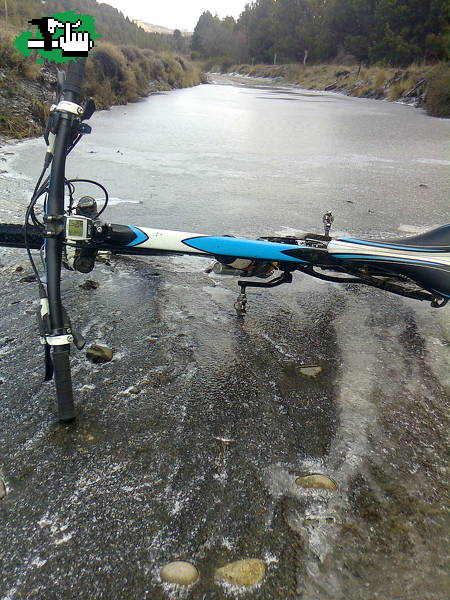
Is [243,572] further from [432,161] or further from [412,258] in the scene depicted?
[432,161]

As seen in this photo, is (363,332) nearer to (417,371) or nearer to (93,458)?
(417,371)

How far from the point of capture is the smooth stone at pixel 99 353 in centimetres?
209

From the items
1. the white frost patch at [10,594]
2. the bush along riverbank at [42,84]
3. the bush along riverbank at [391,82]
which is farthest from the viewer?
the bush along riverbank at [391,82]

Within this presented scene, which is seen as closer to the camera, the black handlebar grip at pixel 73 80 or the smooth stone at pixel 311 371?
the black handlebar grip at pixel 73 80

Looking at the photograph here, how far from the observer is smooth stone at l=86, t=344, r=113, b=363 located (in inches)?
82.3

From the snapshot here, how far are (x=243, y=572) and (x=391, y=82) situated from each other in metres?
26.8

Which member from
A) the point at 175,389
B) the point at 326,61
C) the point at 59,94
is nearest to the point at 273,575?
the point at 175,389

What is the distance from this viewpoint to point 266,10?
79.7 meters

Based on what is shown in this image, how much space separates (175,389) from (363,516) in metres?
0.85

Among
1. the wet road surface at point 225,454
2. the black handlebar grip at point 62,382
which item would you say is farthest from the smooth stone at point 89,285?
the black handlebar grip at point 62,382

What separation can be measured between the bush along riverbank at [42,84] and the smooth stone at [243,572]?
7976mm

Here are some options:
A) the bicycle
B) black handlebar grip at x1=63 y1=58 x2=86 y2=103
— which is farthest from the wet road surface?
black handlebar grip at x1=63 y1=58 x2=86 y2=103

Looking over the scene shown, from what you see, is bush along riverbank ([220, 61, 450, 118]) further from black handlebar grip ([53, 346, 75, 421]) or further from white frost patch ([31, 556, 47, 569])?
white frost patch ([31, 556, 47, 569])

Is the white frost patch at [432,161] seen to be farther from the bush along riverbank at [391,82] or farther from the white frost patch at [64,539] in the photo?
the bush along riverbank at [391,82]
